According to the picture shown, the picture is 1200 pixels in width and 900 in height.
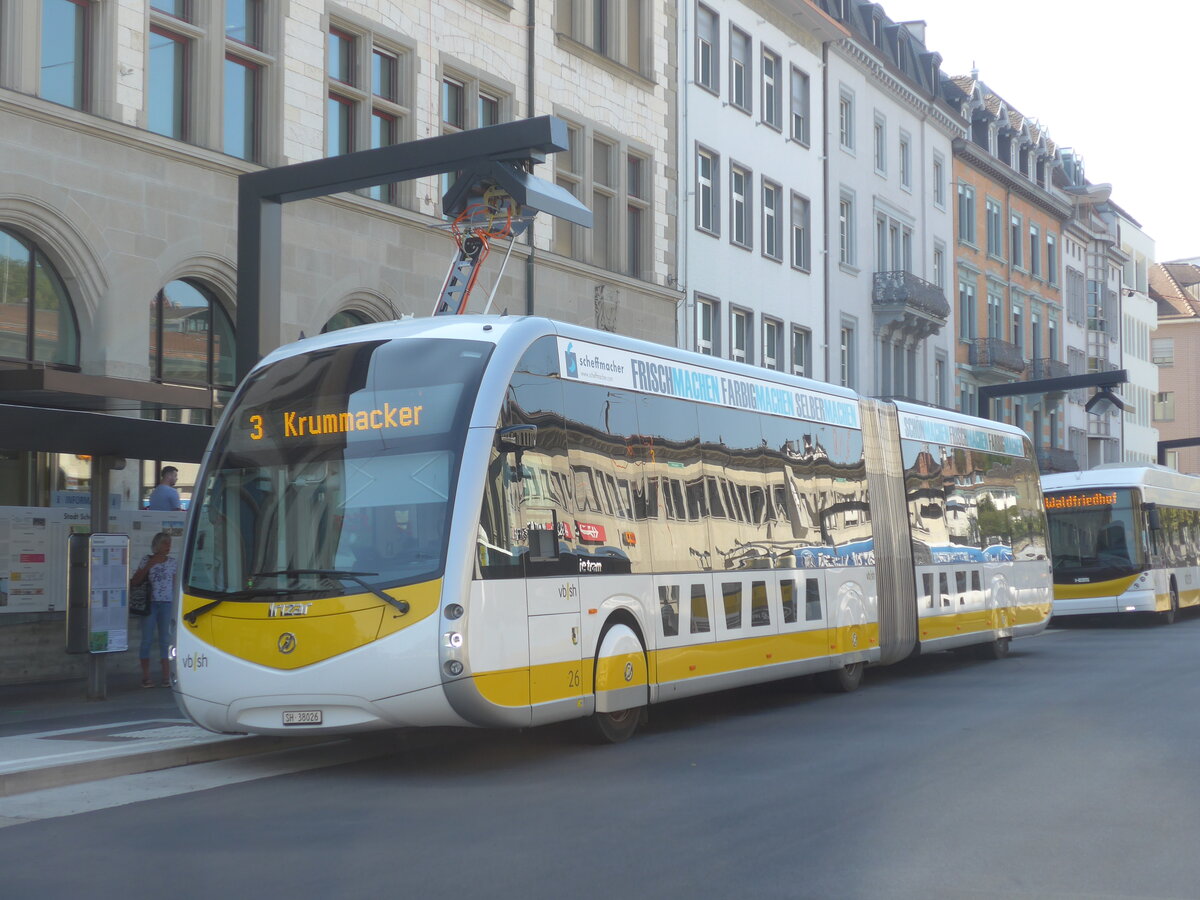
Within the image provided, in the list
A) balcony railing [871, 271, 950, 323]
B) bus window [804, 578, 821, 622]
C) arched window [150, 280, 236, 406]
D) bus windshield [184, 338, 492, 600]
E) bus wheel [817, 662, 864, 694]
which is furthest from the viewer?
balcony railing [871, 271, 950, 323]

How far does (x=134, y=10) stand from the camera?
19.4 m

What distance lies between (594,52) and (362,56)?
679 cm

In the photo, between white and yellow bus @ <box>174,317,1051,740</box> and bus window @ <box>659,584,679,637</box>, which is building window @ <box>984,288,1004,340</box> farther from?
bus window @ <box>659,584,679,637</box>

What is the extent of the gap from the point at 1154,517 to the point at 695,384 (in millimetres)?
20343

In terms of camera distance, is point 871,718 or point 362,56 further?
point 362,56

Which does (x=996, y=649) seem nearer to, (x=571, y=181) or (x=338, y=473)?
A: (x=571, y=181)

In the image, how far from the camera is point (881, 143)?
154 feet

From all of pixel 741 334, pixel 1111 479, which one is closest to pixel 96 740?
pixel 1111 479

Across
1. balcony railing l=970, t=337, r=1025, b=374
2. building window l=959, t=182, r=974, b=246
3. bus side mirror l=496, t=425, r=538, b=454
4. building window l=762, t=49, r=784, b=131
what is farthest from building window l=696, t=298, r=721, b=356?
bus side mirror l=496, t=425, r=538, b=454

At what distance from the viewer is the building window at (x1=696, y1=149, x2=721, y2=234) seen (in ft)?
113

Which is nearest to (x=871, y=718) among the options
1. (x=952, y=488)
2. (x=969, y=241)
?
(x=952, y=488)

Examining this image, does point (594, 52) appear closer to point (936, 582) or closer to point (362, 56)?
point (362, 56)

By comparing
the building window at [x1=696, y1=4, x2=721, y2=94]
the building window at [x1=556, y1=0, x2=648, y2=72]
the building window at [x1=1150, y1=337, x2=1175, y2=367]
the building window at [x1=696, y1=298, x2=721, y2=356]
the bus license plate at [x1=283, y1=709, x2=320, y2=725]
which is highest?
the building window at [x1=1150, y1=337, x2=1175, y2=367]

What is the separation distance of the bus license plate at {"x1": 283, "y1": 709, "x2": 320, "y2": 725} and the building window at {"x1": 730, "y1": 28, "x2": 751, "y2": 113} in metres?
27.1
